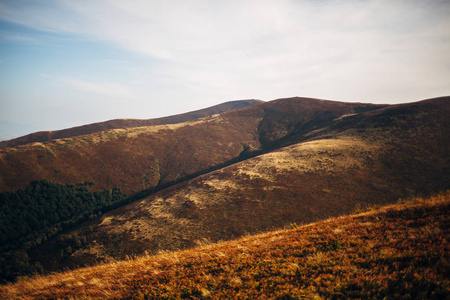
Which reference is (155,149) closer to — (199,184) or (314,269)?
(199,184)

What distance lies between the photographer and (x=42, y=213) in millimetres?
60344

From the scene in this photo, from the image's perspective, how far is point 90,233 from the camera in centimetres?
4062

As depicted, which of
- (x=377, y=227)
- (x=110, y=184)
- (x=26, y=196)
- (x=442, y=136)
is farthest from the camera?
(x=110, y=184)

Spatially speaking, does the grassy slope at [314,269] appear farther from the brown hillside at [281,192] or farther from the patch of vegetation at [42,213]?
the patch of vegetation at [42,213]

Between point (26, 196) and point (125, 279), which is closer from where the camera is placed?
point (125, 279)

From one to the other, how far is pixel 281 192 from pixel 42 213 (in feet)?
252

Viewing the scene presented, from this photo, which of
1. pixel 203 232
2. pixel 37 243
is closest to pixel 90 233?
pixel 37 243

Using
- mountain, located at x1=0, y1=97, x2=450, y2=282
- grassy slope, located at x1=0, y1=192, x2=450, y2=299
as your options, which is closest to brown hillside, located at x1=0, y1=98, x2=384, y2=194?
mountain, located at x1=0, y1=97, x2=450, y2=282

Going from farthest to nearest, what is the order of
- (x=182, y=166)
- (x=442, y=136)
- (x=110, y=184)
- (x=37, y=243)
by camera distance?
(x=182, y=166) < (x=110, y=184) < (x=442, y=136) < (x=37, y=243)

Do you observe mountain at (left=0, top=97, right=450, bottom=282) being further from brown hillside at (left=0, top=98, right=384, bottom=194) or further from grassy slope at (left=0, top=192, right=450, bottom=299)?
grassy slope at (left=0, top=192, right=450, bottom=299)

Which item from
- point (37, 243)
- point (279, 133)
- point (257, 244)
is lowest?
point (37, 243)

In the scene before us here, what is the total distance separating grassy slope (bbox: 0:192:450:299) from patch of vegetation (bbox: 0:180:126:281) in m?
42.3

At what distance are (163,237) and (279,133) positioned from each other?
9246cm

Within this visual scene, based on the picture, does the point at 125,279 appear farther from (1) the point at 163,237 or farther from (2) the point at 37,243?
(2) the point at 37,243
